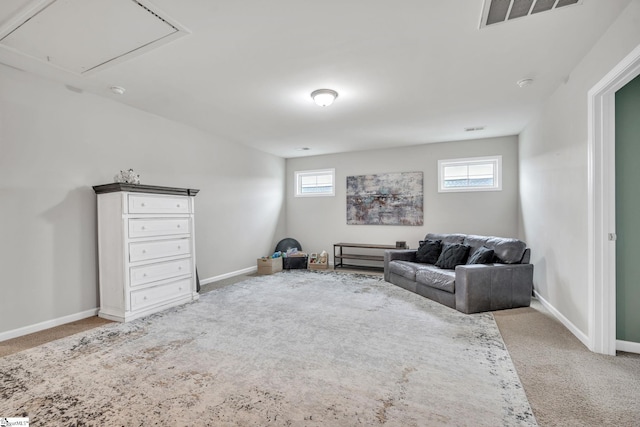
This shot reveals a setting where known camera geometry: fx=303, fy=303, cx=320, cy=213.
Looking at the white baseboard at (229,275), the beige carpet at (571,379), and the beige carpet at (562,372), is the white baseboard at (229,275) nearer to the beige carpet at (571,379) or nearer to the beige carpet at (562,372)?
the beige carpet at (562,372)

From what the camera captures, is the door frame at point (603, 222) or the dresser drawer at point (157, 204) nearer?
the door frame at point (603, 222)

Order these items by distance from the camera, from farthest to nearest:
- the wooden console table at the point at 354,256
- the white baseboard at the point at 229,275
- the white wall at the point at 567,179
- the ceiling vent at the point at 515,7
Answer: the wooden console table at the point at 354,256, the white baseboard at the point at 229,275, the white wall at the point at 567,179, the ceiling vent at the point at 515,7

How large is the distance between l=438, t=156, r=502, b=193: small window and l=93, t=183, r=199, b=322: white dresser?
15.5 feet

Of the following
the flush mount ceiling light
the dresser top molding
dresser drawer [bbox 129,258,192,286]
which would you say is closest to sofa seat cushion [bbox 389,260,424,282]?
the flush mount ceiling light

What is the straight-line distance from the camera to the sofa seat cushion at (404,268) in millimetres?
4477

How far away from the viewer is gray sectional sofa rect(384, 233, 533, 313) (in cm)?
354

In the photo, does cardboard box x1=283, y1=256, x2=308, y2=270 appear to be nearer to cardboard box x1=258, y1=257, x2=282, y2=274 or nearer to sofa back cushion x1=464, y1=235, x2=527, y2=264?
cardboard box x1=258, y1=257, x2=282, y2=274

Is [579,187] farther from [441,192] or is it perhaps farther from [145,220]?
[145,220]

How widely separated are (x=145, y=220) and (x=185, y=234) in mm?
606

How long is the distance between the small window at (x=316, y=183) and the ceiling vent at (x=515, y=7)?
4.92 m

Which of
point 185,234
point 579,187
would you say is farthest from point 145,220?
point 579,187

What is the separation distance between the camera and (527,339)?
9.23 feet

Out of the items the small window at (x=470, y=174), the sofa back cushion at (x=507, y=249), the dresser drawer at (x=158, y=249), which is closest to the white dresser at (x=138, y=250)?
A: the dresser drawer at (x=158, y=249)

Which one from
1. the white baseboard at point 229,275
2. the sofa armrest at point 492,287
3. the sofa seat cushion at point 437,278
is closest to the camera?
the sofa armrest at point 492,287
